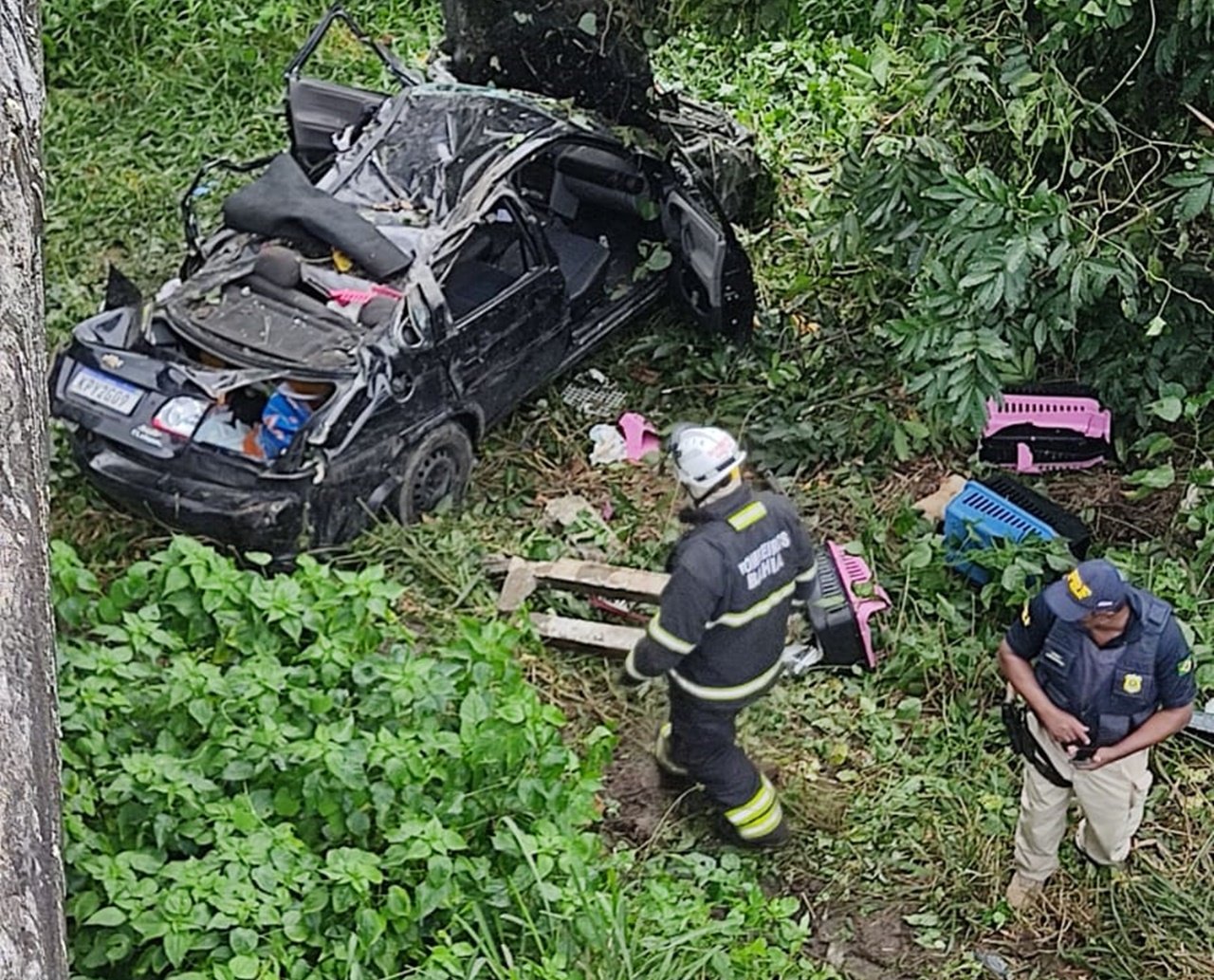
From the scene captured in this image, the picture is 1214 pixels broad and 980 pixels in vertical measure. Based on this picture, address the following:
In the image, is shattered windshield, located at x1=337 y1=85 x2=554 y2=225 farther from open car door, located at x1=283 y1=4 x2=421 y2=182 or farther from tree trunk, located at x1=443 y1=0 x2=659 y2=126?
tree trunk, located at x1=443 y1=0 x2=659 y2=126

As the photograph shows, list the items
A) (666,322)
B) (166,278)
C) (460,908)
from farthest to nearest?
(166,278), (666,322), (460,908)

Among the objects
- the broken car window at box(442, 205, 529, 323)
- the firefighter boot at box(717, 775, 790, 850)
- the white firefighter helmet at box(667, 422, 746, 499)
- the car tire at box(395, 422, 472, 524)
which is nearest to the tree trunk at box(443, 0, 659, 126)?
the broken car window at box(442, 205, 529, 323)

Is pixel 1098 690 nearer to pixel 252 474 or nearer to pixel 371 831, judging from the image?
pixel 371 831

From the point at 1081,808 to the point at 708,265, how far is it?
3634 mm

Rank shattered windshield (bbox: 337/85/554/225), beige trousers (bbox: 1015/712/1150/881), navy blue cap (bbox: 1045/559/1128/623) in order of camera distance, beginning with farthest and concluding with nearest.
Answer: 1. shattered windshield (bbox: 337/85/554/225)
2. beige trousers (bbox: 1015/712/1150/881)
3. navy blue cap (bbox: 1045/559/1128/623)

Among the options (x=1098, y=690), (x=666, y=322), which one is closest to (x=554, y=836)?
(x=1098, y=690)

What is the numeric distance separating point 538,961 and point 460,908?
26cm

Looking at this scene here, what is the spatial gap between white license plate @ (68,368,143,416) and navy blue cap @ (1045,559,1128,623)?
3.99 meters

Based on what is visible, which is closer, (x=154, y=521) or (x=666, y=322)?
(x=154, y=521)

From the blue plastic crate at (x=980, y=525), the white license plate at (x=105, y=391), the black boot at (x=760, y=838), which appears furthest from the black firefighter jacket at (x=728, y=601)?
the white license plate at (x=105, y=391)

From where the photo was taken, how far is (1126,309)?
5.91 meters

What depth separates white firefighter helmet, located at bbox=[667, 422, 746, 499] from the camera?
477 centimetres

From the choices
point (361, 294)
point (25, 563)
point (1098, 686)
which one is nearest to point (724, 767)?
point (1098, 686)

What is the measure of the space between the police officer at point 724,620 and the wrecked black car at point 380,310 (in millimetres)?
1939
